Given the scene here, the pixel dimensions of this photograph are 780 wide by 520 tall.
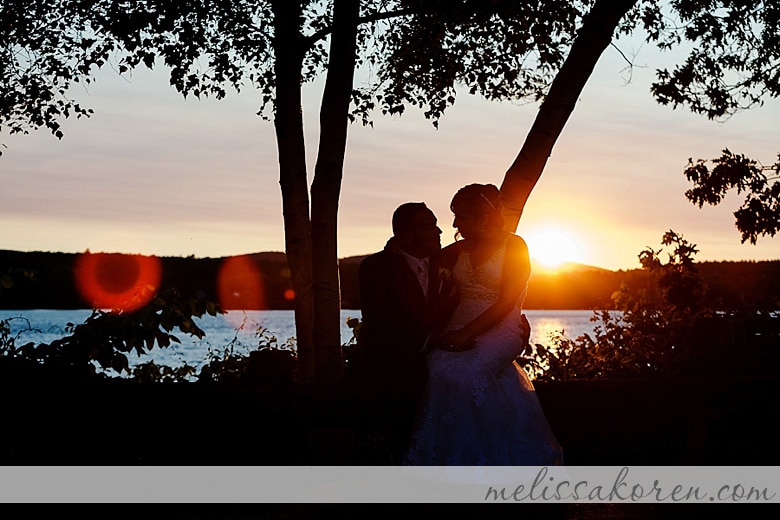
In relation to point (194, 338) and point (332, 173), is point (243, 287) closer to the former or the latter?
point (194, 338)

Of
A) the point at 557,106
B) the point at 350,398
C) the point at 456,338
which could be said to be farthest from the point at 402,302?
the point at 557,106

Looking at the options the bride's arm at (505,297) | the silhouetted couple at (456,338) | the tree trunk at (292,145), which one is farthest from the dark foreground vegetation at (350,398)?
the tree trunk at (292,145)

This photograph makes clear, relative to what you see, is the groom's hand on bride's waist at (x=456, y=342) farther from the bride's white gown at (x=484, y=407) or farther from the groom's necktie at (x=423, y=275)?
the groom's necktie at (x=423, y=275)

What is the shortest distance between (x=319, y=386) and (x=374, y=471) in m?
1.56

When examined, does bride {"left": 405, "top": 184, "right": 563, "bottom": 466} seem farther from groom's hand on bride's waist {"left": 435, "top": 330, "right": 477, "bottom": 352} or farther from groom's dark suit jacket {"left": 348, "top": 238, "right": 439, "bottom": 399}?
groom's dark suit jacket {"left": 348, "top": 238, "right": 439, "bottom": 399}

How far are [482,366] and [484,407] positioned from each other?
0.31 m

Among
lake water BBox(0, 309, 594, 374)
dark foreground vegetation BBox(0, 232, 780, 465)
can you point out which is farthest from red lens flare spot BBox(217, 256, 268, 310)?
dark foreground vegetation BBox(0, 232, 780, 465)

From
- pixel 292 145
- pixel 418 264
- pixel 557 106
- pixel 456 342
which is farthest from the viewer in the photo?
pixel 292 145

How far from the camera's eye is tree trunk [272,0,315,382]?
1029cm

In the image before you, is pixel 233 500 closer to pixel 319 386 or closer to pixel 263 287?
pixel 319 386

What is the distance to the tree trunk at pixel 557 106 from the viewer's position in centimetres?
966

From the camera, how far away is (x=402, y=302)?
7.46 m

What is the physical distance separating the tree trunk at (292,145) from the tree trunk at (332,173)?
580 millimetres
